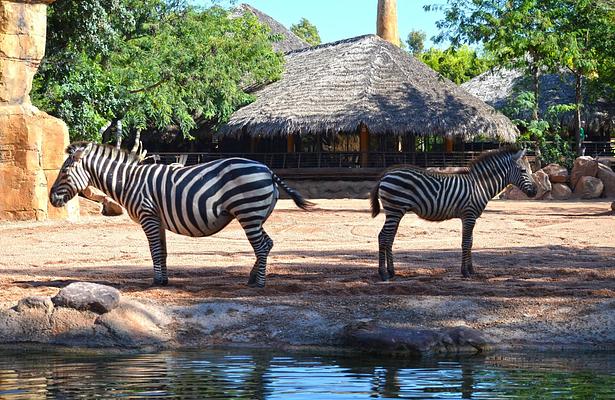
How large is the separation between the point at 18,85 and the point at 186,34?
566 inches

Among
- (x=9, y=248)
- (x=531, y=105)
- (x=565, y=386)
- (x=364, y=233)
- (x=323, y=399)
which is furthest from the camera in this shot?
(x=531, y=105)

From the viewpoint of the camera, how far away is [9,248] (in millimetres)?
16547

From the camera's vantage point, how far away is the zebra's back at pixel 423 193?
39.6 ft

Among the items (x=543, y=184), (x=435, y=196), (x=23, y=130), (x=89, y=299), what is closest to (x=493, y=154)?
(x=435, y=196)

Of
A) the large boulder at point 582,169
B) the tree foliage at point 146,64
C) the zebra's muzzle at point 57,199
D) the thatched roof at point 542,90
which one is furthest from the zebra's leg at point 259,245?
the thatched roof at point 542,90

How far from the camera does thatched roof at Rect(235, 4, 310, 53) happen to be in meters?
47.9

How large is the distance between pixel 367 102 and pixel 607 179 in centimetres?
852

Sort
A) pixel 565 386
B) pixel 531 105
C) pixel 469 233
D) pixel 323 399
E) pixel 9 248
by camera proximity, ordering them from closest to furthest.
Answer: pixel 323 399 < pixel 565 386 < pixel 469 233 < pixel 9 248 < pixel 531 105

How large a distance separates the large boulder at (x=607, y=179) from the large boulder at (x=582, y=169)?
170mm

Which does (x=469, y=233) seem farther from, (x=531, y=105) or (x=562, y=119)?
(x=562, y=119)

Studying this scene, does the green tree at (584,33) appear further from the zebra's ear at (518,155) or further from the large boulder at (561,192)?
the zebra's ear at (518,155)

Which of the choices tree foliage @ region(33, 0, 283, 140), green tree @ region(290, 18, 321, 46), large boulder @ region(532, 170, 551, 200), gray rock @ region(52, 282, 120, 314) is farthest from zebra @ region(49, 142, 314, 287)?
green tree @ region(290, 18, 321, 46)

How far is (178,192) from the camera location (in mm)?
11219

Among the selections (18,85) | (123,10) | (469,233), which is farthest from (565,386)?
(123,10)
